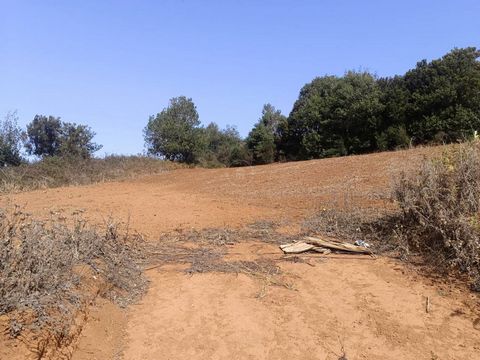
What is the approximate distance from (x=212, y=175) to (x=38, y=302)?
12351 mm

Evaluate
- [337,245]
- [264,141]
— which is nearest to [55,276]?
[337,245]

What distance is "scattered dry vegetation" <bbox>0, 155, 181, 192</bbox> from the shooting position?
1539 centimetres

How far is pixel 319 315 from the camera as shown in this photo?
13.5ft

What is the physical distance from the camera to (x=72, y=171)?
17.5 meters

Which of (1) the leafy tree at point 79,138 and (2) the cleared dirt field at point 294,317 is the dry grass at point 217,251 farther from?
(1) the leafy tree at point 79,138

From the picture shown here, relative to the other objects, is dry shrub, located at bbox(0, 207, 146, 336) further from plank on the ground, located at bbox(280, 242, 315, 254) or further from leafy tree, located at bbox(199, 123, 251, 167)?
leafy tree, located at bbox(199, 123, 251, 167)

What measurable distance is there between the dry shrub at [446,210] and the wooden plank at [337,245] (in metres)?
0.55

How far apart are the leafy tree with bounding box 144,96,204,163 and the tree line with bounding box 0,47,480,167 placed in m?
0.06

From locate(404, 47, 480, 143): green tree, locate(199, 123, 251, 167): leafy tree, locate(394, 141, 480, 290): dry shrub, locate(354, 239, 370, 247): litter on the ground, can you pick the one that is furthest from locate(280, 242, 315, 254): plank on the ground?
locate(199, 123, 251, 167): leafy tree

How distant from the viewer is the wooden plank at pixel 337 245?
18.0 ft

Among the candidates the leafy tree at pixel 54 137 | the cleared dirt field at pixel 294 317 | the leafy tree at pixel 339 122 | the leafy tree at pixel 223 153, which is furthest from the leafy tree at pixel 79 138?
the cleared dirt field at pixel 294 317

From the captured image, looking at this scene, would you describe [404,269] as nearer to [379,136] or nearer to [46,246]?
[46,246]

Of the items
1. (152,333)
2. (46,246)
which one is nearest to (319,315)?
(152,333)

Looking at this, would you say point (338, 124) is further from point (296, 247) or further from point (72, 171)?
point (296, 247)
